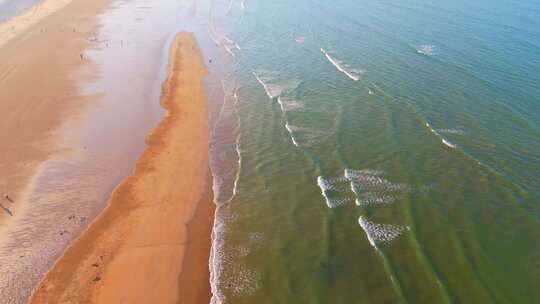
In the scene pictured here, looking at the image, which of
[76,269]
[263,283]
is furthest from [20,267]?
[263,283]

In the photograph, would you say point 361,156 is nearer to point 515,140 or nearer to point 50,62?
point 515,140

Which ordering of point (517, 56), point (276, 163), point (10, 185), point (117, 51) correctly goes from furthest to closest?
point (117, 51)
point (517, 56)
point (276, 163)
point (10, 185)

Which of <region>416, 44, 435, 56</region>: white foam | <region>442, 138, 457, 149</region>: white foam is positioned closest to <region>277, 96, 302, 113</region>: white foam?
<region>442, 138, 457, 149</region>: white foam

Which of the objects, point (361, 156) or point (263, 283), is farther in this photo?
point (361, 156)

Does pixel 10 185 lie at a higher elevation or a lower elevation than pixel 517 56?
lower

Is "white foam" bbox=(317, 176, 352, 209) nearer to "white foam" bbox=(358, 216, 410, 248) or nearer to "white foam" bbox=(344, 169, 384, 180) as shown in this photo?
"white foam" bbox=(344, 169, 384, 180)

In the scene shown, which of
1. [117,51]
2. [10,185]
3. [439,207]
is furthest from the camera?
[117,51]

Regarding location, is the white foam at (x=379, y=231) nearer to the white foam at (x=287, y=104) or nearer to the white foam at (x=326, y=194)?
the white foam at (x=326, y=194)
